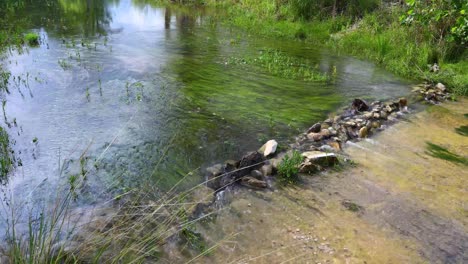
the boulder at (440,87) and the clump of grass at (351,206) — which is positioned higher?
the boulder at (440,87)

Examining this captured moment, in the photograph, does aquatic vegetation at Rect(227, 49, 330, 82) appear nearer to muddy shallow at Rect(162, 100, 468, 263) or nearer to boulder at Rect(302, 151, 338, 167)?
muddy shallow at Rect(162, 100, 468, 263)

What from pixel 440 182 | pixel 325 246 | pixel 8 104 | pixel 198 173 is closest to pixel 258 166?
pixel 198 173

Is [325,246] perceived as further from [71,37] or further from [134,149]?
[71,37]

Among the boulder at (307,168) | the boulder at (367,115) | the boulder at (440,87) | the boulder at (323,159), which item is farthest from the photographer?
the boulder at (440,87)

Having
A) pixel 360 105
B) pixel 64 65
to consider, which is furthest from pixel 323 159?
pixel 64 65

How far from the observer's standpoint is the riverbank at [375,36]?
9.59m

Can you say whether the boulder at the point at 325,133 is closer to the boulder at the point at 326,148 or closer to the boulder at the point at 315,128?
the boulder at the point at 315,128

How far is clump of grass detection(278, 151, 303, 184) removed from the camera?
181 inches

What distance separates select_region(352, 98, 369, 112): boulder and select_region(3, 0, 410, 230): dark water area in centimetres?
36

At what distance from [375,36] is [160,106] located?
28.0 ft

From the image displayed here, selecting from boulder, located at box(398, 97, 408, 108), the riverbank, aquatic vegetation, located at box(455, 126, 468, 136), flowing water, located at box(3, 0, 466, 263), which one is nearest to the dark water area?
flowing water, located at box(3, 0, 466, 263)

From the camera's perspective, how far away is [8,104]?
20.7 ft

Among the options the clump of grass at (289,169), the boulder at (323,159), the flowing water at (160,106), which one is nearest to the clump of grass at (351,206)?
the flowing water at (160,106)

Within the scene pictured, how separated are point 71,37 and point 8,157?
784 centimetres
